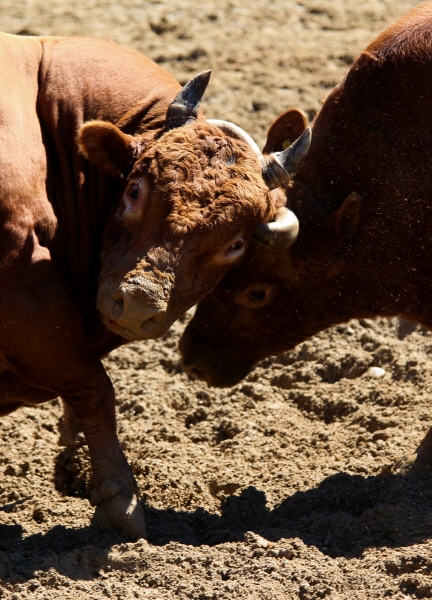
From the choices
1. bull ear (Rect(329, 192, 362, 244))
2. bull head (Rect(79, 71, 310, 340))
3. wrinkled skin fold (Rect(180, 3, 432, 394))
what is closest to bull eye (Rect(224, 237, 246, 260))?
bull head (Rect(79, 71, 310, 340))

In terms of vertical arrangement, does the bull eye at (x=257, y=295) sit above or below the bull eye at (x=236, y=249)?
below

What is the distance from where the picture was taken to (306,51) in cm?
1078

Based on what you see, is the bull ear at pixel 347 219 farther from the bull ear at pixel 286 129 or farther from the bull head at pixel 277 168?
the bull ear at pixel 286 129

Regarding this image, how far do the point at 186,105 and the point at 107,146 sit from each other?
460 mm

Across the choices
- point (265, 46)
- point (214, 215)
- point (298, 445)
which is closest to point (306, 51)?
point (265, 46)

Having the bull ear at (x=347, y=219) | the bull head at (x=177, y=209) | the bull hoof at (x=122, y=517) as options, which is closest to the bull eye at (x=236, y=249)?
the bull head at (x=177, y=209)

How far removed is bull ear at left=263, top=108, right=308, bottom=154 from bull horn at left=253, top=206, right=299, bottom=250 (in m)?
0.71

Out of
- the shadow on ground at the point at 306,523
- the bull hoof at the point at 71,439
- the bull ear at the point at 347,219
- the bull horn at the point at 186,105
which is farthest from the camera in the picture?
the bull hoof at the point at 71,439

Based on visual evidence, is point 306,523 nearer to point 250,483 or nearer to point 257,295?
point 250,483

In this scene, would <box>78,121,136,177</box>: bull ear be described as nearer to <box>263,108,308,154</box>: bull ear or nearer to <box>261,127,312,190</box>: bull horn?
<box>261,127,312,190</box>: bull horn

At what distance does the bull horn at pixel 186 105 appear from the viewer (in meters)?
5.59

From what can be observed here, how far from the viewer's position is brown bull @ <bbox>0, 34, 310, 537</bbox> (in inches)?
206

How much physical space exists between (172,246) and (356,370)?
256 centimetres

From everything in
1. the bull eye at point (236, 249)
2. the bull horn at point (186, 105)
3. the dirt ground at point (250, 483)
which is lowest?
the dirt ground at point (250, 483)
